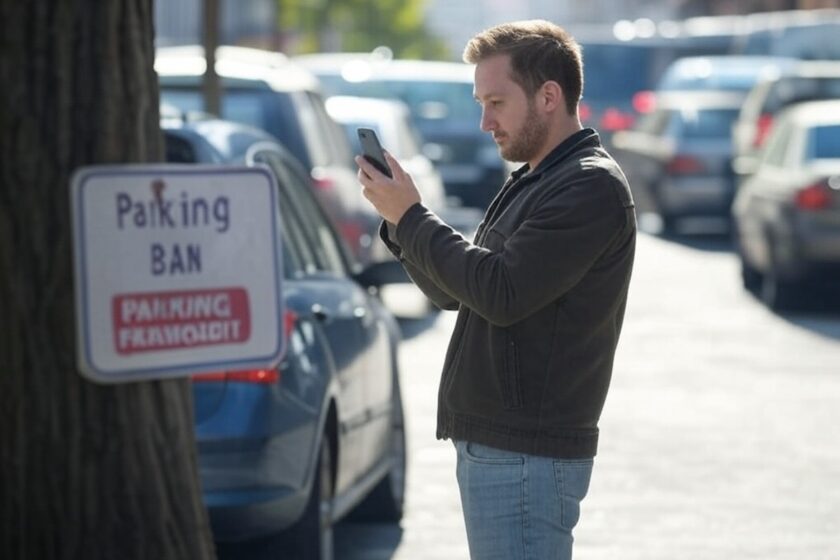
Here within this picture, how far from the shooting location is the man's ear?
442 centimetres

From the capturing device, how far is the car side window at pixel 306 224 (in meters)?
7.62

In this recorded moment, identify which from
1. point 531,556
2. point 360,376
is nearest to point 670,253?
point 360,376

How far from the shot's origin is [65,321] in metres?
4.01

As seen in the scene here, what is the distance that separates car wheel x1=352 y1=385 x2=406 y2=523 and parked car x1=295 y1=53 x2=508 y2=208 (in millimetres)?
14824

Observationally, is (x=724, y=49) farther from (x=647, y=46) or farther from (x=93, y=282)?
(x=93, y=282)

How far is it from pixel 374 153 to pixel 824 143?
535 inches

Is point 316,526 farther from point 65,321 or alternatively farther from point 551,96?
point 65,321

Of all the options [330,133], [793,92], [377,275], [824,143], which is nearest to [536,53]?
[377,275]

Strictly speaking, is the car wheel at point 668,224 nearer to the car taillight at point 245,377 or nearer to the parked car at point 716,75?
the parked car at point 716,75

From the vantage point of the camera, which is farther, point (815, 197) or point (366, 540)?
point (815, 197)

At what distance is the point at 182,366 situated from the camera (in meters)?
3.98

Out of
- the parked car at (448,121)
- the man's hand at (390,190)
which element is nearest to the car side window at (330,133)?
the man's hand at (390,190)

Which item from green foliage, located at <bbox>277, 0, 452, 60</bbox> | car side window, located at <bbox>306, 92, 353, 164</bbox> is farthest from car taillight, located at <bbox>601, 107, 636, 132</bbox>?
green foliage, located at <bbox>277, 0, 452, 60</bbox>

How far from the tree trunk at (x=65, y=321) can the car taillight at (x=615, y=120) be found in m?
31.9
